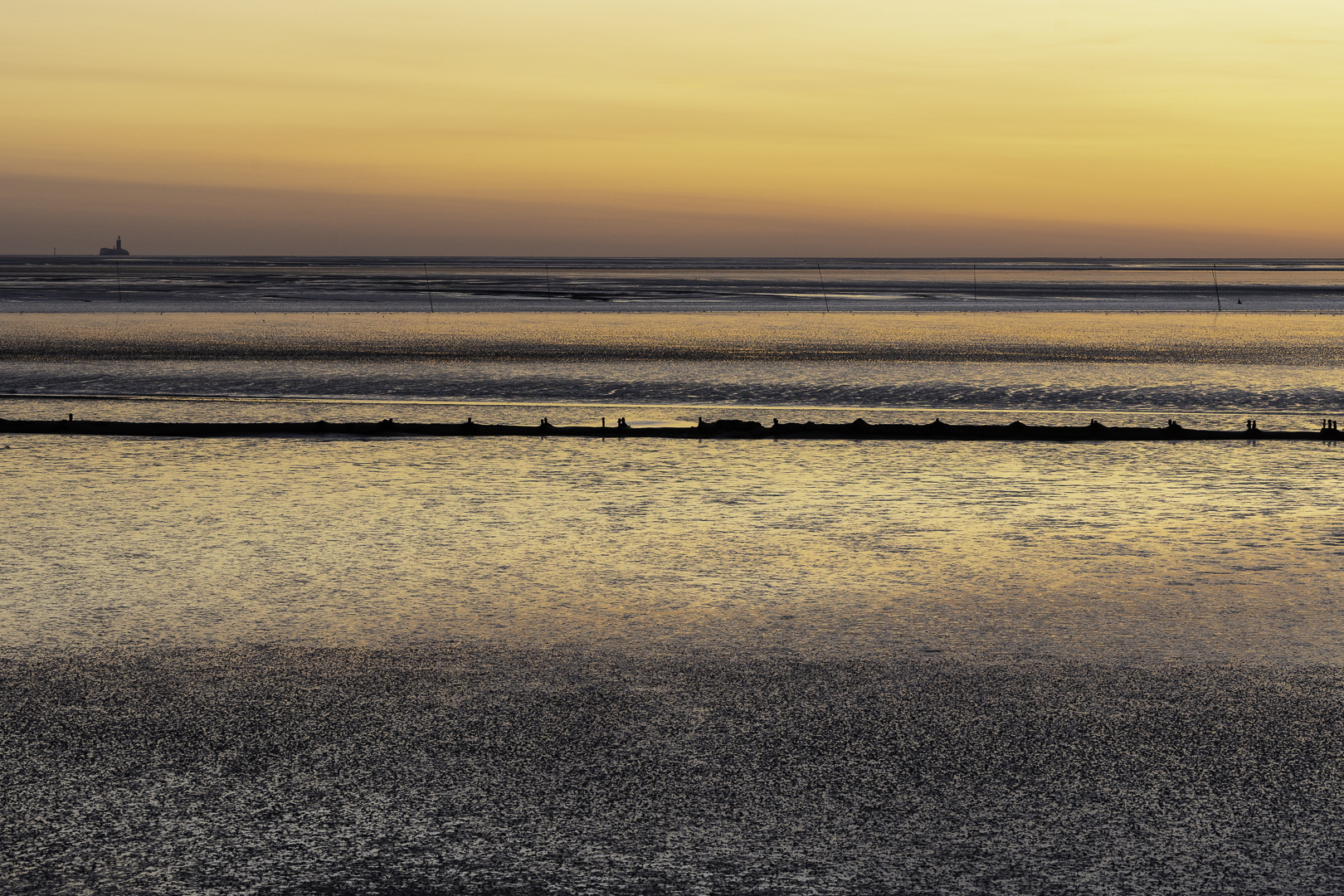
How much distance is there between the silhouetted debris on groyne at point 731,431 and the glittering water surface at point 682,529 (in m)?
0.40

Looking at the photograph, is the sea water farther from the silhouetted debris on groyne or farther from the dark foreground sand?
the dark foreground sand

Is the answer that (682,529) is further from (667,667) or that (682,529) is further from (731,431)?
(731,431)

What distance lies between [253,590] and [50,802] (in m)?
2.75

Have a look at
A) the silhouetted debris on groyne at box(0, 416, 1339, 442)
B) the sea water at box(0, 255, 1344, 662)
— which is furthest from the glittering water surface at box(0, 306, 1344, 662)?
the silhouetted debris on groyne at box(0, 416, 1339, 442)

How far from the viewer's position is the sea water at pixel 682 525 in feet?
19.8

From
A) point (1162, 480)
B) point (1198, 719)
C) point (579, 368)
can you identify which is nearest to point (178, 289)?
point (579, 368)

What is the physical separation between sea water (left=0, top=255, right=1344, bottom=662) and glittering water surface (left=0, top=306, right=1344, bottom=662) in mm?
30

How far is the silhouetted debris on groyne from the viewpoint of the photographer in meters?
12.7

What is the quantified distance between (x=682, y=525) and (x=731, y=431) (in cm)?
473

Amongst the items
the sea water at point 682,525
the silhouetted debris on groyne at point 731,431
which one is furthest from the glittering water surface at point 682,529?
the silhouetted debris on groyne at point 731,431

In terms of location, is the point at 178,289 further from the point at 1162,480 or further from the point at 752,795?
the point at 752,795

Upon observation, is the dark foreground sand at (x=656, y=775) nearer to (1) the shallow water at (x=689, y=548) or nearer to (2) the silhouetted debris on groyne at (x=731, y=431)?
(1) the shallow water at (x=689, y=548)

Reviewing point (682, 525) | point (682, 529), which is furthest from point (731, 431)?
point (682, 529)

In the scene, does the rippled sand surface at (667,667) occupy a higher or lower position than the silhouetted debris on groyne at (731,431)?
lower
